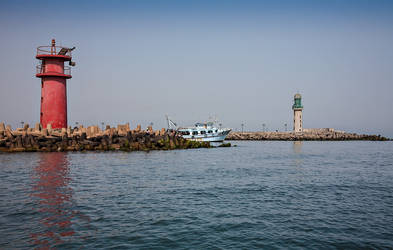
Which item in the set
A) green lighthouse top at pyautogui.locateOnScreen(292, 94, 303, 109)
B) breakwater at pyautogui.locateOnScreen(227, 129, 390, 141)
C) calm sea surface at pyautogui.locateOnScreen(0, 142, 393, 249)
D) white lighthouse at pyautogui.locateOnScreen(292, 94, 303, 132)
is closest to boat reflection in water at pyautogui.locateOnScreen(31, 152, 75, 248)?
calm sea surface at pyautogui.locateOnScreen(0, 142, 393, 249)

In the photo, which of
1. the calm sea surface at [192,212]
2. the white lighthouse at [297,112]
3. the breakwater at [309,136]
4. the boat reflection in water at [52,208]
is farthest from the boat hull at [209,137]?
the calm sea surface at [192,212]

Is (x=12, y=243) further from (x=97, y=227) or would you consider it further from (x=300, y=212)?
(x=300, y=212)

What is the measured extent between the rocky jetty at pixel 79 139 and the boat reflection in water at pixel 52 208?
1909 cm

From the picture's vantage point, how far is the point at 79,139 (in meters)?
39.3

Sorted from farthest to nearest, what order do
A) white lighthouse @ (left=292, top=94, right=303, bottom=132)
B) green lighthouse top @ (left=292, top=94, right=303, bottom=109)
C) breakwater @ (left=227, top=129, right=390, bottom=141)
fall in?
breakwater @ (left=227, top=129, right=390, bottom=141)
white lighthouse @ (left=292, top=94, right=303, bottom=132)
green lighthouse top @ (left=292, top=94, right=303, bottom=109)

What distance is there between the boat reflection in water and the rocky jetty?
62.6 feet

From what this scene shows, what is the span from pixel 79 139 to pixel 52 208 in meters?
29.8

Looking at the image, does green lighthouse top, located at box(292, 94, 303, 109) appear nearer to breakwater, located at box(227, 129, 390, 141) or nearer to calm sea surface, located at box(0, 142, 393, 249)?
breakwater, located at box(227, 129, 390, 141)

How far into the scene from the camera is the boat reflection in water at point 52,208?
8227 mm

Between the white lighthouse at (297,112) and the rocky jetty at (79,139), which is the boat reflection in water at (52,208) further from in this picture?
the white lighthouse at (297,112)

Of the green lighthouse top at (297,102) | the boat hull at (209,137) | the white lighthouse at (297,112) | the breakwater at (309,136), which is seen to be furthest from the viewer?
the breakwater at (309,136)

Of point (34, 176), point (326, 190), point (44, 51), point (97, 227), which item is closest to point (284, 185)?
point (326, 190)

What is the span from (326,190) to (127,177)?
446 inches

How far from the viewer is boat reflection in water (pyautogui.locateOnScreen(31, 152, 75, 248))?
823 cm
